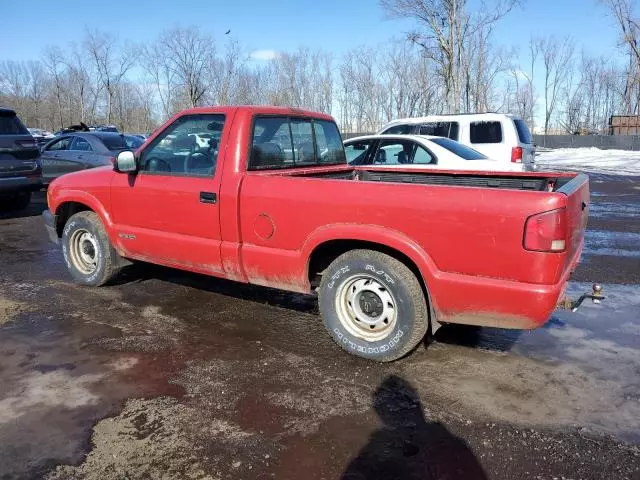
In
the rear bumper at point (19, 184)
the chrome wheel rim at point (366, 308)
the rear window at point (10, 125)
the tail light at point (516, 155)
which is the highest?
the rear window at point (10, 125)

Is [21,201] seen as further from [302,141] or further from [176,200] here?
[302,141]

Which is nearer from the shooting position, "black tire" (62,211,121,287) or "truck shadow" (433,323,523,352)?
"truck shadow" (433,323,523,352)

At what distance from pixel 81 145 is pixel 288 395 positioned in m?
10.6

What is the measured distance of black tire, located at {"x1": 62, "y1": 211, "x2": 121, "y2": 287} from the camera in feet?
18.4

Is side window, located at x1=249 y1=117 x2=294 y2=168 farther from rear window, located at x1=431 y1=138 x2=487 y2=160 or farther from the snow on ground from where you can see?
the snow on ground

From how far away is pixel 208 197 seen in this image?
452 cm

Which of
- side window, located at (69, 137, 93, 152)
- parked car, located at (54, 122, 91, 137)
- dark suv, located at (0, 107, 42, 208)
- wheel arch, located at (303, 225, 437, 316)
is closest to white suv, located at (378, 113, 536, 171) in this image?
side window, located at (69, 137, 93, 152)

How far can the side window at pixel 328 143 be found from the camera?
17.9ft

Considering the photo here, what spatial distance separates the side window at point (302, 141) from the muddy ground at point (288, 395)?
1424 mm

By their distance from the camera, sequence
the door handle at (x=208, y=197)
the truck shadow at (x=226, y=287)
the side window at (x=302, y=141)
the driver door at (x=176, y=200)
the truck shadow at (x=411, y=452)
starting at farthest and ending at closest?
the truck shadow at (x=226, y=287), the side window at (x=302, y=141), the driver door at (x=176, y=200), the door handle at (x=208, y=197), the truck shadow at (x=411, y=452)

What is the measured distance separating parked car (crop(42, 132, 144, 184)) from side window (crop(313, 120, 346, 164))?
747 cm

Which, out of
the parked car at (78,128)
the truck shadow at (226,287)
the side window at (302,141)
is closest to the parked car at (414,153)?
the side window at (302,141)

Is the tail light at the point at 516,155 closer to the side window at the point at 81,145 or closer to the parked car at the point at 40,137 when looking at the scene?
the side window at the point at 81,145

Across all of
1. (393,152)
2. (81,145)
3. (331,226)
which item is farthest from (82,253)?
(81,145)
